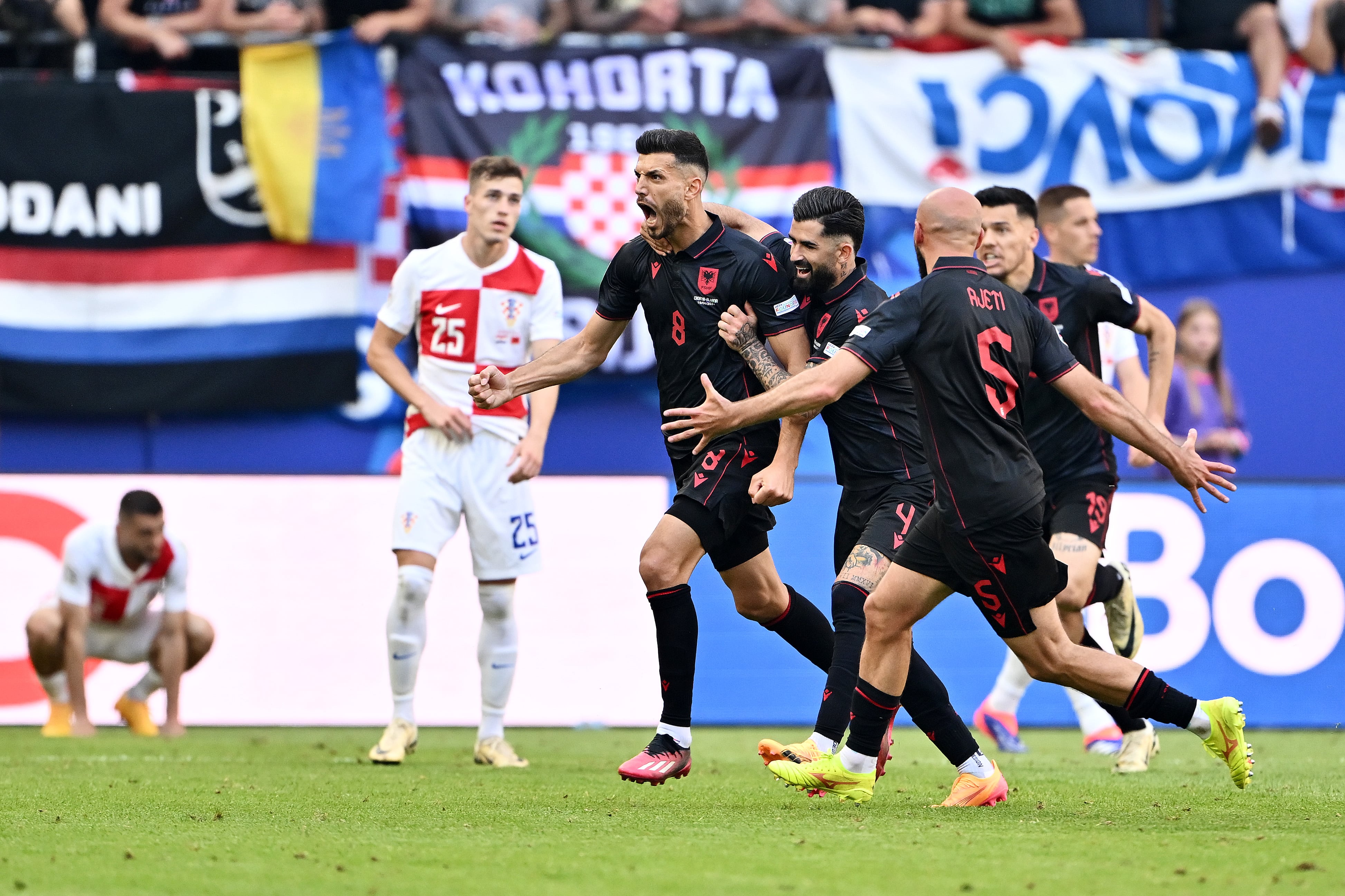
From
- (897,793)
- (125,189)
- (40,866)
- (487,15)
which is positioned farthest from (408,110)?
(40,866)

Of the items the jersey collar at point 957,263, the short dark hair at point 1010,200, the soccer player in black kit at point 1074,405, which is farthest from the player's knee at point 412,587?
the jersey collar at point 957,263

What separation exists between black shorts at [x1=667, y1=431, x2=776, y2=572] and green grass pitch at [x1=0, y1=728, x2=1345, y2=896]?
0.96 meters

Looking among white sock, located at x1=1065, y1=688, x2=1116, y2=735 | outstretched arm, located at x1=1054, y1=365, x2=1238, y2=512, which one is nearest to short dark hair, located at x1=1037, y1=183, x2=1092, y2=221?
white sock, located at x1=1065, y1=688, x2=1116, y2=735

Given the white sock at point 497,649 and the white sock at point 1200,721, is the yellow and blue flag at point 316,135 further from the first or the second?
the white sock at point 1200,721

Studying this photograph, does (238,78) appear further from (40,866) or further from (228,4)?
(40,866)

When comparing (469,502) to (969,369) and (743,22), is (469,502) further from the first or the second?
(743,22)

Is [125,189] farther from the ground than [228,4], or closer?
closer

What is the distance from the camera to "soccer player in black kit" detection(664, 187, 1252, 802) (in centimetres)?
547

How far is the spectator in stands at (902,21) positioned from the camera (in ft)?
43.5

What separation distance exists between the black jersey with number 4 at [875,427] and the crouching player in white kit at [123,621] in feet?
14.4

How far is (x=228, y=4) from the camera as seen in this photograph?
12812 mm

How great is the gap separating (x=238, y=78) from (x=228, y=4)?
585mm

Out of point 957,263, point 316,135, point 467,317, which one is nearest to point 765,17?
point 316,135

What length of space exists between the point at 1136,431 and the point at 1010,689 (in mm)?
3706
